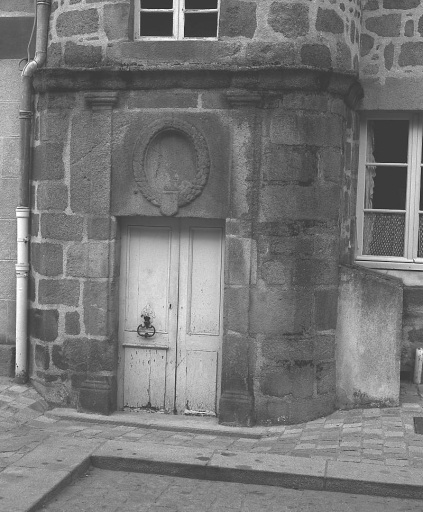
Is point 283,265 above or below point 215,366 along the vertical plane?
above

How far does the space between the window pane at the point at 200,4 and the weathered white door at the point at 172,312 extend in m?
1.97

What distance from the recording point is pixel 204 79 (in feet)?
25.7

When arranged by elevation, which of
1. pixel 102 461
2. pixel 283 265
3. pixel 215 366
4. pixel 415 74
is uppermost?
pixel 415 74

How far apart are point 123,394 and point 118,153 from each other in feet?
7.56

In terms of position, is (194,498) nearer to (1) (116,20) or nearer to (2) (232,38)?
(2) (232,38)

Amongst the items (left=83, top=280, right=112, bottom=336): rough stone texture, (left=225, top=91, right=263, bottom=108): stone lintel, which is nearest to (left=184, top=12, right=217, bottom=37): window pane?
(left=225, top=91, right=263, bottom=108): stone lintel

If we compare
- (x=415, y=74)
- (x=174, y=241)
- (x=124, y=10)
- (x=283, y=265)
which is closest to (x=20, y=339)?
(x=174, y=241)

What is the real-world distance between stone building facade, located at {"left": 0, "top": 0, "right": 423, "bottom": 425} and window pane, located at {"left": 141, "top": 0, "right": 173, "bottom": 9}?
9 cm

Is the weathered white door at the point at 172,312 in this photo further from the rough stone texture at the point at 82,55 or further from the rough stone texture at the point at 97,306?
the rough stone texture at the point at 82,55

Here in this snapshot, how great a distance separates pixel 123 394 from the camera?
332 inches

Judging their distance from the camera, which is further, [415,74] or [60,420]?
[415,74]

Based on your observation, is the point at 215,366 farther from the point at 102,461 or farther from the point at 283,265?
the point at 102,461

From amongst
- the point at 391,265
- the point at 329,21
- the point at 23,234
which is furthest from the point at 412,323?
the point at 23,234

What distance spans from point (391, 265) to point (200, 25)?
3078 millimetres
